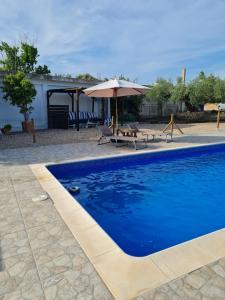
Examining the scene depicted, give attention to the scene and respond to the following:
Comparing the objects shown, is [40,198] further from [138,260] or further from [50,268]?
[138,260]

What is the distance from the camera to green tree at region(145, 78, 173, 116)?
69.5 feet

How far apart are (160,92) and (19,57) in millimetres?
17502

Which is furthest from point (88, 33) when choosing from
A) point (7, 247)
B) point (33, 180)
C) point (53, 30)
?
point (7, 247)

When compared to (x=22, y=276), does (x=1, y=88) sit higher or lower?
higher

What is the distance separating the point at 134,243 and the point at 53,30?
12898 mm

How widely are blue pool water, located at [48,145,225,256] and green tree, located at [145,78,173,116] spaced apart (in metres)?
13.7

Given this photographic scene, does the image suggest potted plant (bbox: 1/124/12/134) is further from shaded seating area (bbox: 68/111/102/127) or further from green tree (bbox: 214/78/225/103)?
green tree (bbox: 214/78/225/103)

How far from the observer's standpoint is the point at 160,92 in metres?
21.2

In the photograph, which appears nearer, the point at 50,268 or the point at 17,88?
the point at 50,268

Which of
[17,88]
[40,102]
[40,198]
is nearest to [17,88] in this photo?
[17,88]

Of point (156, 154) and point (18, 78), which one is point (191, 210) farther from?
point (18, 78)

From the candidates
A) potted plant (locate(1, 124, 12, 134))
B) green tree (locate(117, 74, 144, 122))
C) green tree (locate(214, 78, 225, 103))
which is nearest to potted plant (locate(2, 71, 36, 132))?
potted plant (locate(1, 124, 12, 134))

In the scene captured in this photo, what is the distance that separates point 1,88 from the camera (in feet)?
42.4

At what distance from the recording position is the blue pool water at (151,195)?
3.84 meters
